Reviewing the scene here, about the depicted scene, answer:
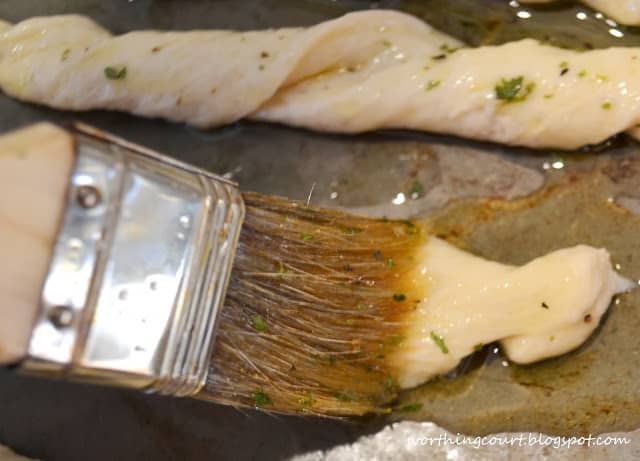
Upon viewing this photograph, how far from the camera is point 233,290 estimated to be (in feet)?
5.48

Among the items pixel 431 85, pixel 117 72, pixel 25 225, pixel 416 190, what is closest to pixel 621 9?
pixel 431 85

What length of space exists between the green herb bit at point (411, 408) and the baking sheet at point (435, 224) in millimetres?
19

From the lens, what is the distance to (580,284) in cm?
183

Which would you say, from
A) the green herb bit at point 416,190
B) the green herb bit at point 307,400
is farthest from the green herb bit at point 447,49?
the green herb bit at point 307,400

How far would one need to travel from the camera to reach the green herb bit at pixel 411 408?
1973 mm

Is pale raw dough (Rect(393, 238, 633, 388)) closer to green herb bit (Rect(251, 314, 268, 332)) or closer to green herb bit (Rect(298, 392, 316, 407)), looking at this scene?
green herb bit (Rect(298, 392, 316, 407))

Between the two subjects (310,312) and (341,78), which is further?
(341,78)

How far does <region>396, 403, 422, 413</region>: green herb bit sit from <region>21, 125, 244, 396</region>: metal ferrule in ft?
2.11

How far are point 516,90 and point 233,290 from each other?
0.95 meters

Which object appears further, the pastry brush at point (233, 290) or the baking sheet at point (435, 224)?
the baking sheet at point (435, 224)

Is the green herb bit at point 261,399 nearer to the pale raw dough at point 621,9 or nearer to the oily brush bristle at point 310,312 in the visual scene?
the oily brush bristle at point 310,312

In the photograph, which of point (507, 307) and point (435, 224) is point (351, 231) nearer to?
point (435, 224)

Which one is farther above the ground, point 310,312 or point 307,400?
point 310,312

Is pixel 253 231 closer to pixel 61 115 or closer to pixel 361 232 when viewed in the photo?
pixel 361 232
